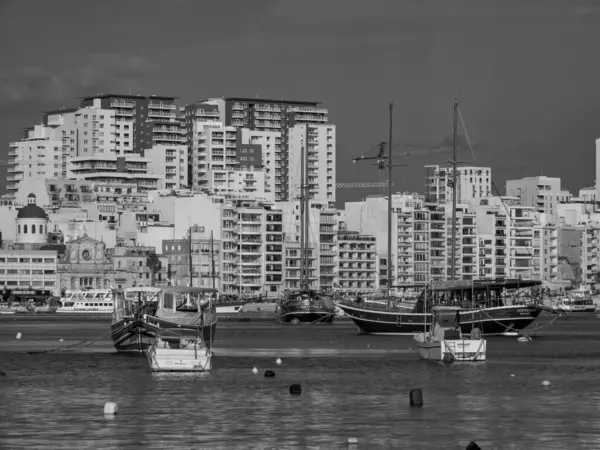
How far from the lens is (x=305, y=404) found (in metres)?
55.5

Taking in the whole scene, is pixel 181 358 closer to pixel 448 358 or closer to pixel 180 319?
pixel 448 358

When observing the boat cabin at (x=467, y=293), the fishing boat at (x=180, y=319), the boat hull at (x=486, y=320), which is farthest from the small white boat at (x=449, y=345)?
the boat hull at (x=486, y=320)

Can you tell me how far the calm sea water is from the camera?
148 feet

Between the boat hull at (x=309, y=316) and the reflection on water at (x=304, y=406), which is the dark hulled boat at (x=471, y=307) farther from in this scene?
the boat hull at (x=309, y=316)

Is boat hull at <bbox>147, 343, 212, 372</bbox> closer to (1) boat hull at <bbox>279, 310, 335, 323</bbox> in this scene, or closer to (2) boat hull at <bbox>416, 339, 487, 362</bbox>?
(2) boat hull at <bbox>416, 339, 487, 362</bbox>

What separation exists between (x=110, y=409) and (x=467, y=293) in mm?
64280

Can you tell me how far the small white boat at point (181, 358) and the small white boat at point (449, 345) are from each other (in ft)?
42.2

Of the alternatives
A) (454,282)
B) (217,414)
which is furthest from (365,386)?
(454,282)

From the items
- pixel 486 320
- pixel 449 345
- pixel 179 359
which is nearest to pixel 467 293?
pixel 486 320

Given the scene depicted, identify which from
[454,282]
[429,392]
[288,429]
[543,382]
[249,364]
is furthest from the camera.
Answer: [454,282]

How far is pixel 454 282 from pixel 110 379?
46.4 metres

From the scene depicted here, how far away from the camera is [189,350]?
224ft

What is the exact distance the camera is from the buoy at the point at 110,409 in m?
50.8

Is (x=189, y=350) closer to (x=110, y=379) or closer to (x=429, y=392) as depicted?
(x=110, y=379)
